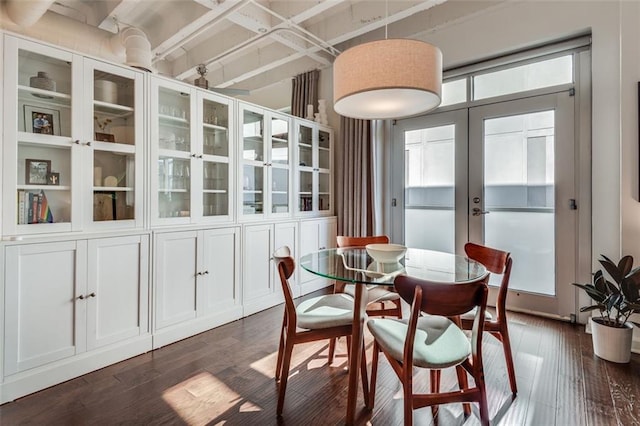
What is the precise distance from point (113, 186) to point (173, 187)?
47 centimetres

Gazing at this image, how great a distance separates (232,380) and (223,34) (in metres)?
3.87

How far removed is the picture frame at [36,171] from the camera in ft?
6.51

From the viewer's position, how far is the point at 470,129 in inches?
133

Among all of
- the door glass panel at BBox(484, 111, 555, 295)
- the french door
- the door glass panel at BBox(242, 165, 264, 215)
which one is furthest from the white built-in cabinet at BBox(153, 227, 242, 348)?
the door glass panel at BBox(484, 111, 555, 295)

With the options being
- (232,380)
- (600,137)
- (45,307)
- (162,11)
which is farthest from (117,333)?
(600,137)

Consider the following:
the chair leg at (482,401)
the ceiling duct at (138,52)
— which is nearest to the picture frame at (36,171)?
the ceiling duct at (138,52)

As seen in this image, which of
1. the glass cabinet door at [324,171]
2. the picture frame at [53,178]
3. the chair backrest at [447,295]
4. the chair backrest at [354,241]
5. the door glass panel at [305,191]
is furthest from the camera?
the glass cabinet door at [324,171]

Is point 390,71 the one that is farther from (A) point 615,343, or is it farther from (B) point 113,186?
(A) point 615,343

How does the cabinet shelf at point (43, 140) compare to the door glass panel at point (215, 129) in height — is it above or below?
below

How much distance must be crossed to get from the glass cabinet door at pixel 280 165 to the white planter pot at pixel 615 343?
116 inches

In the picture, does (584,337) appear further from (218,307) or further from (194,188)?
(194,188)

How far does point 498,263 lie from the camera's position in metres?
2.01

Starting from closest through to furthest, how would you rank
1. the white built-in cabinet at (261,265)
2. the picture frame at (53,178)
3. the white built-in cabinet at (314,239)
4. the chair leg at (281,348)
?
the chair leg at (281,348) → the picture frame at (53,178) → the white built-in cabinet at (261,265) → the white built-in cabinet at (314,239)

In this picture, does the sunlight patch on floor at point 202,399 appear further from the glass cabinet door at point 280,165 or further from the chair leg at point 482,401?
the glass cabinet door at point 280,165
